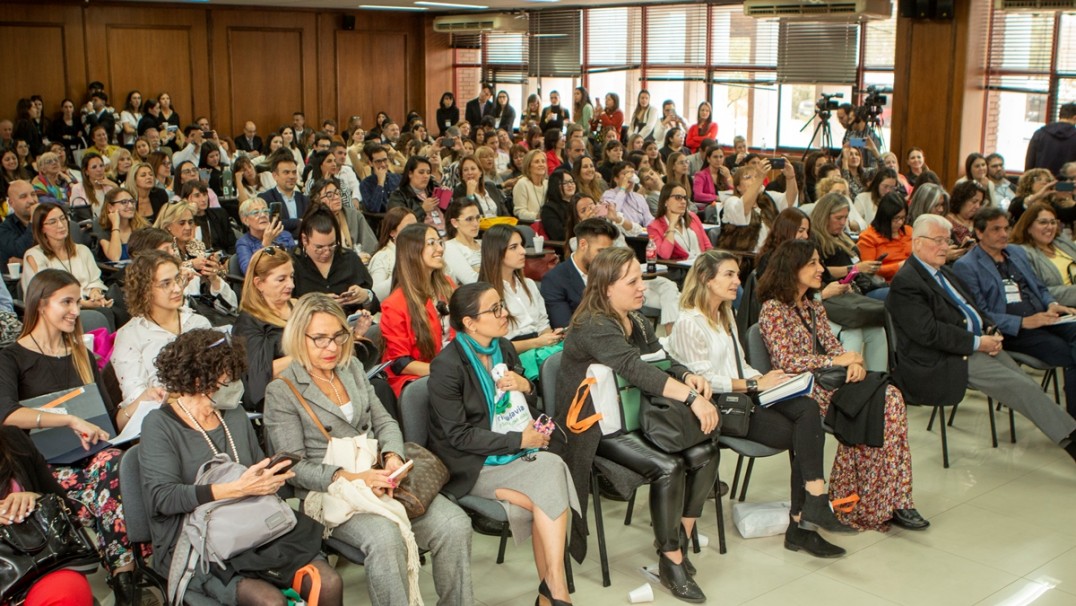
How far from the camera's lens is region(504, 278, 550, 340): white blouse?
4922 mm

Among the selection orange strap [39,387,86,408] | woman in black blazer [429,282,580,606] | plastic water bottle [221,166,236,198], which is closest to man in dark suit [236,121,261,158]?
plastic water bottle [221,166,236,198]

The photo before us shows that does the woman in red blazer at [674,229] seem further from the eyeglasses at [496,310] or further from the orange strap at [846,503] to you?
the eyeglasses at [496,310]

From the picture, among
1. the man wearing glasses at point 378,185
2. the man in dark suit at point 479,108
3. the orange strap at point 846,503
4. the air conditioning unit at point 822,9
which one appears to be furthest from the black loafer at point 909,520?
the man in dark suit at point 479,108

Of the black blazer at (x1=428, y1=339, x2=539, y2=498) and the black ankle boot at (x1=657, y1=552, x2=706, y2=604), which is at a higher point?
the black blazer at (x1=428, y1=339, x2=539, y2=498)

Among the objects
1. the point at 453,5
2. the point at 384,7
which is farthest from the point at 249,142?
the point at 453,5

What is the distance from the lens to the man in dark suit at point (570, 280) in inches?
207

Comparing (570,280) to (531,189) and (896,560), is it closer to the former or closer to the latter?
(896,560)

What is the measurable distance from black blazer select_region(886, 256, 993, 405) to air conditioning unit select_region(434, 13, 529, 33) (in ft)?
40.3

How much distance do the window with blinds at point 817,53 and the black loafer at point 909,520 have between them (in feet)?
33.8

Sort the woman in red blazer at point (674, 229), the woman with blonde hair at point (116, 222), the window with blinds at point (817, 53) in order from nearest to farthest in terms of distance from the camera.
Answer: the woman with blonde hair at point (116, 222), the woman in red blazer at point (674, 229), the window with blinds at point (817, 53)

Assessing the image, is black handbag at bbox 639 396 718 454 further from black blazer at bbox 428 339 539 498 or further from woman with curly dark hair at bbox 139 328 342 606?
woman with curly dark hair at bbox 139 328 342 606

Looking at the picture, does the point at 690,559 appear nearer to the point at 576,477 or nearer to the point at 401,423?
the point at 576,477

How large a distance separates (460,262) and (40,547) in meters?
3.07

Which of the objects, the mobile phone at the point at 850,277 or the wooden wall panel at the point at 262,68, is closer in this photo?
the mobile phone at the point at 850,277
